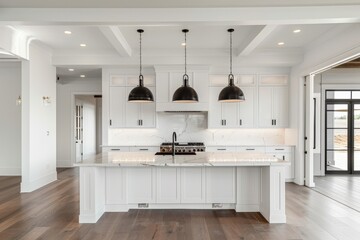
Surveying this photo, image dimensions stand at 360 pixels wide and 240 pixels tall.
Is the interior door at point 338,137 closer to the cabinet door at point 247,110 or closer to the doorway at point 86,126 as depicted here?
the cabinet door at point 247,110

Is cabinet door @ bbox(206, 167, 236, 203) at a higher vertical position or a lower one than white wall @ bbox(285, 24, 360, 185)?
lower

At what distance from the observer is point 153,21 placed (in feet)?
11.1

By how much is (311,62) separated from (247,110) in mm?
1762

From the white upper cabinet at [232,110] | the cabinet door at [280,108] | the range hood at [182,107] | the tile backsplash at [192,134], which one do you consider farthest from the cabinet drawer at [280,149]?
the range hood at [182,107]

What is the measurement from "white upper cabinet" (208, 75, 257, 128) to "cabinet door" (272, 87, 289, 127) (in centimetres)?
52

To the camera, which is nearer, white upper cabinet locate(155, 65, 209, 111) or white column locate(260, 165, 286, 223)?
white column locate(260, 165, 286, 223)

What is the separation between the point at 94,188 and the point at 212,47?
3954 mm

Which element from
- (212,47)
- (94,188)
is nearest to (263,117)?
(212,47)

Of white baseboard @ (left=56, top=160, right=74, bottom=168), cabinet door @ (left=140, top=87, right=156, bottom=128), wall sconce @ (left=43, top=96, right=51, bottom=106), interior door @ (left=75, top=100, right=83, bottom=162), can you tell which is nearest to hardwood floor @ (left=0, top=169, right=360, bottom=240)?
wall sconce @ (left=43, top=96, right=51, bottom=106)

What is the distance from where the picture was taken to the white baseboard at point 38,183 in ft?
16.3

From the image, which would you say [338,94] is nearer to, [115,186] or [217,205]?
[217,205]

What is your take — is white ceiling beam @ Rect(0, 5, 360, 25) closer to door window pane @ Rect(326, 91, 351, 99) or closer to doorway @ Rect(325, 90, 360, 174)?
door window pane @ Rect(326, 91, 351, 99)

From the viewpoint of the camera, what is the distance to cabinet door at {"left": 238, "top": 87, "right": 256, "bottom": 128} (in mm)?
6160

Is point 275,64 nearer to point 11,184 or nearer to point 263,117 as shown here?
point 263,117
